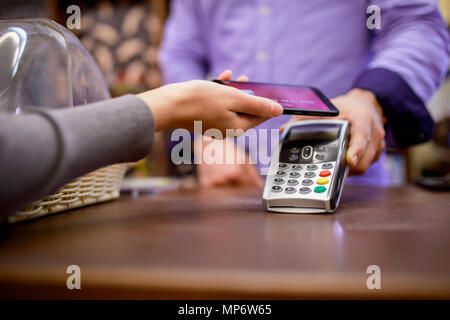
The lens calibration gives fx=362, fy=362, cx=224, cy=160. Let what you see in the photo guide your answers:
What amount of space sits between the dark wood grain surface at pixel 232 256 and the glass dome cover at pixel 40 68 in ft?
0.53

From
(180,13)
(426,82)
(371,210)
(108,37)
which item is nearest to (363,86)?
(426,82)

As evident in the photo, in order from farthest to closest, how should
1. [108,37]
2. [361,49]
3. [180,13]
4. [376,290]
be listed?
[108,37], [180,13], [361,49], [376,290]

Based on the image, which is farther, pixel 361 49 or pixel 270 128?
pixel 361 49

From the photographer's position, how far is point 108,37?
215 cm

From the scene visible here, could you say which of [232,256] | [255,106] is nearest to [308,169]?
[255,106]

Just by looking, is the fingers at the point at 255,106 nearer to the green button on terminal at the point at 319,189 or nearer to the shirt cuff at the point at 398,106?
the green button on terminal at the point at 319,189

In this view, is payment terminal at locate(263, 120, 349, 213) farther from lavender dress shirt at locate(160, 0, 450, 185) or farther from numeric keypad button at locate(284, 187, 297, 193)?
lavender dress shirt at locate(160, 0, 450, 185)

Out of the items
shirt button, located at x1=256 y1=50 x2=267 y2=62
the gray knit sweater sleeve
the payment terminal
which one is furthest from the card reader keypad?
shirt button, located at x1=256 y1=50 x2=267 y2=62

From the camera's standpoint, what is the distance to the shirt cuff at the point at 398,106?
637 millimetres

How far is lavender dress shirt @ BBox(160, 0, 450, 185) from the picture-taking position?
670mm

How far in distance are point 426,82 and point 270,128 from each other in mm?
313

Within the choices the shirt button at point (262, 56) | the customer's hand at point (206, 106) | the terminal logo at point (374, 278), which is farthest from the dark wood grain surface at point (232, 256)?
the shirt button at point (262, 56)

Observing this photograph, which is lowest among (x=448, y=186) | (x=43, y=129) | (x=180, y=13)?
(x=448, y=186)
